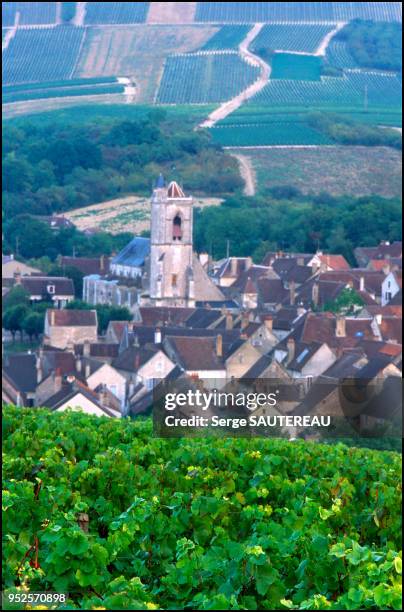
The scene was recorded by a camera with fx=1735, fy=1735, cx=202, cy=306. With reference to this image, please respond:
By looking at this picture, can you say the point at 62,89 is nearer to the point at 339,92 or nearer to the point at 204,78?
the point at 204,78

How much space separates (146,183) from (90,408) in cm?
6401

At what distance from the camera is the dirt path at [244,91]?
111900 mm

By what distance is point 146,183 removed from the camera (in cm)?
9500

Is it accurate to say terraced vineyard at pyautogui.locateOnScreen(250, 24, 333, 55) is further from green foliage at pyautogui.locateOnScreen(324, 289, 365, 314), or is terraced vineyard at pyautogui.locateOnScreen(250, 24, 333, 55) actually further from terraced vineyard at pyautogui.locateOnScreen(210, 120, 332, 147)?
green foliage at pyautogui.locateOnScreen(324, 289, 365, 314)

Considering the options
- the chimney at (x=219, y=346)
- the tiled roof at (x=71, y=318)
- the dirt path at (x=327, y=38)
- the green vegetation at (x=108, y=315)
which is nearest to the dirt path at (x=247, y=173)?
the dirt path at (x=327, y=38)

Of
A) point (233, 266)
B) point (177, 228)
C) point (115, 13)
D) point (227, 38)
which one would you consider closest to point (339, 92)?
point (227, 38)

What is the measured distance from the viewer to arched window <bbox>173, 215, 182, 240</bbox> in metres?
61.5

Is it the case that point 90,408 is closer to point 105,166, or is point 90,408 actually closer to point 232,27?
point 105,166

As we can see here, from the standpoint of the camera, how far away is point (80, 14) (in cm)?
14312

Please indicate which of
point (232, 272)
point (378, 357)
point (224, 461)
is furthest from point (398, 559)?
point (232, 272)

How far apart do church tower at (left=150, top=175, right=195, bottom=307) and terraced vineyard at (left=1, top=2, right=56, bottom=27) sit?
265ft

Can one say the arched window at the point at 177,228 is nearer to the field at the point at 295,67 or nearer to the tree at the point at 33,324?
the tree at the point at 33,324

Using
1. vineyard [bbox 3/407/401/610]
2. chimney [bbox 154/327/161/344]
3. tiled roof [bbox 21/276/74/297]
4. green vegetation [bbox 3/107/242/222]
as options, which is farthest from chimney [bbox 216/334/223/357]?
green vegetation [bbox 3/107/242/222]

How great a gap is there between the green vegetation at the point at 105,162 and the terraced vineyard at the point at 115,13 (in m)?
34.4
